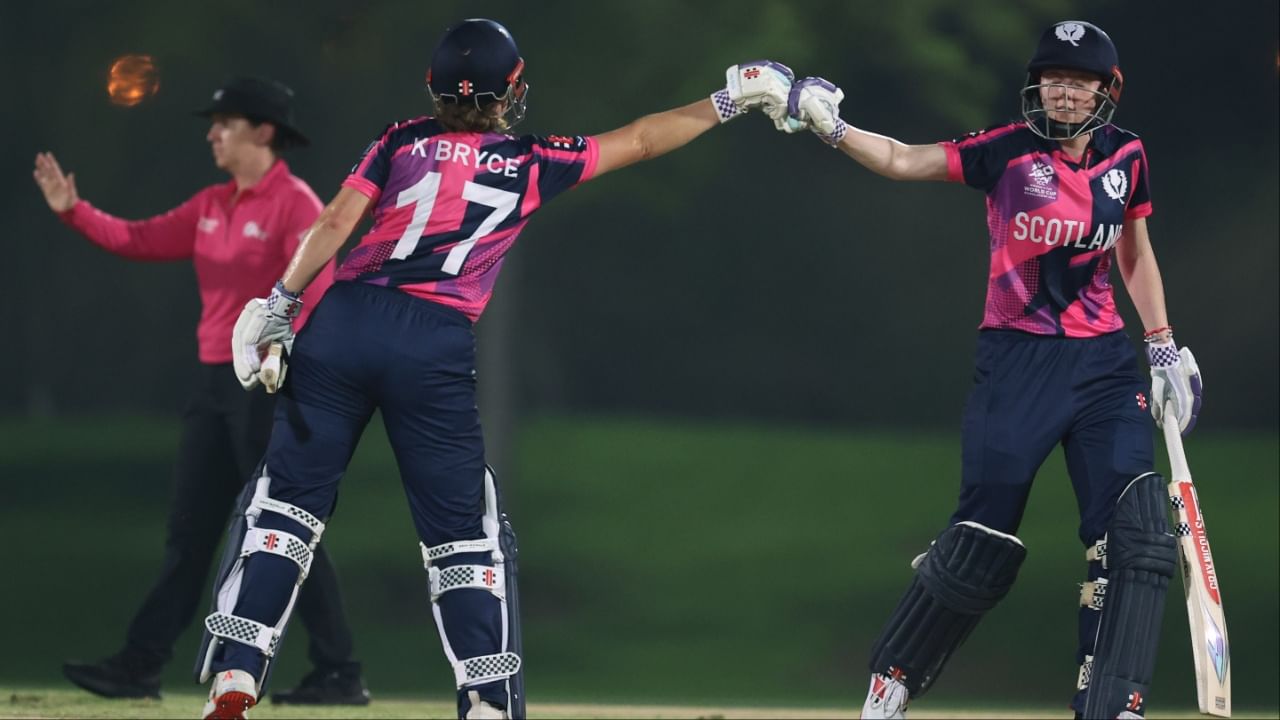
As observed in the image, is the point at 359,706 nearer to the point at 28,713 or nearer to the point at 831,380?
the point at 28,713

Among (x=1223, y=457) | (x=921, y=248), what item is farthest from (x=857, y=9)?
(x=921, y=248)

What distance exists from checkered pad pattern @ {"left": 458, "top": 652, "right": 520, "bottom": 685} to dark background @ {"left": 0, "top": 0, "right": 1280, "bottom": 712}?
2.81 meters

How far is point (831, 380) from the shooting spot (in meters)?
20.4

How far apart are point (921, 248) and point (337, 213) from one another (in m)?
14.4

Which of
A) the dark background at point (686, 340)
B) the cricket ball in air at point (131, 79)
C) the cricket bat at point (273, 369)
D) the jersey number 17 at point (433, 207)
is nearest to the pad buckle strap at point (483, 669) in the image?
the cricket bat at point (273, 369)

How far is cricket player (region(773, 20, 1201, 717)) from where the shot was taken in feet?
16.3

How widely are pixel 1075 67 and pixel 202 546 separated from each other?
3274mm

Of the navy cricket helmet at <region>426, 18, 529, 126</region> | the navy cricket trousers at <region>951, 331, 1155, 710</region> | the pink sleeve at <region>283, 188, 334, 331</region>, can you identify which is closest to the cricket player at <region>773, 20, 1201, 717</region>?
→ the navy cricket trousers at <region>951, 331, 1155, 710</region>

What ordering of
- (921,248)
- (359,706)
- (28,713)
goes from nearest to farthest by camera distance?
(28,713) < (359,706) < (921,248)

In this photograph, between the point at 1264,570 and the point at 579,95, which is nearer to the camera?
the point at 579,95

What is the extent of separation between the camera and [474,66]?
4793 millimetres

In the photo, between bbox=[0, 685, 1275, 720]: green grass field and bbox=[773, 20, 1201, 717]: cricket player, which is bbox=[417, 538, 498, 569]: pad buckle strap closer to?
bbox=[773, 20, 1201, 717]: cricket player

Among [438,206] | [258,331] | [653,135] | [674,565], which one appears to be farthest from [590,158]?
[674,565]

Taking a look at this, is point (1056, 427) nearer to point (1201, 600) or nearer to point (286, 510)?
point (1201, 600)
